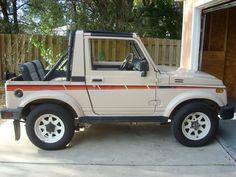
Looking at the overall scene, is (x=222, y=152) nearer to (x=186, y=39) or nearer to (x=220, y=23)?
(x=186, y=39)

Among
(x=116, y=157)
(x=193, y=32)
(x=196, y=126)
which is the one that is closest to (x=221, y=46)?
(x=193, y=32)

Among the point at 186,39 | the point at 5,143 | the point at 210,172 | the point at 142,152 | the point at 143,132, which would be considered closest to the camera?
the point at 210,172

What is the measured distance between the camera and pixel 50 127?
570 cm

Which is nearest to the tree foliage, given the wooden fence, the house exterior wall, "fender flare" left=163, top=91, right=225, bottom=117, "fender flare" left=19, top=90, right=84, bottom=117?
the wooden fence

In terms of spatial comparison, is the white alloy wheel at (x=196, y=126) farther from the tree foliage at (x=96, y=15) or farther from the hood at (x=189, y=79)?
the tree foliage at (x=96, y=15)

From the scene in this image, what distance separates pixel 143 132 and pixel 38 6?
10849mm

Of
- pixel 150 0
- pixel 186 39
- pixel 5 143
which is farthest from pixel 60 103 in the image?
pixel 150 0

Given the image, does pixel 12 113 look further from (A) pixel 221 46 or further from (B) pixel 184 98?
(A) pixel 221 46

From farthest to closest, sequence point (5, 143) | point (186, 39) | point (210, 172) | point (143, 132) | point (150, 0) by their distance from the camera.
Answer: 1. point (150, 0)
2. point (186, 39)
3. point (143, 132)
4. point (5, 143)
5. point (210, 172)

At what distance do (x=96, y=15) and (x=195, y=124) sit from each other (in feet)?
31.7

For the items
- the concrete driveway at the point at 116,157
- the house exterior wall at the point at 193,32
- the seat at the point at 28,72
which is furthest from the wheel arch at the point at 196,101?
the house exterior wall at the point at 193,32

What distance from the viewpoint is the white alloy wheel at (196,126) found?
592 cm

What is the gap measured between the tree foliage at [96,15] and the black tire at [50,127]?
8.08 m

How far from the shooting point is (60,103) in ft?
18.9
